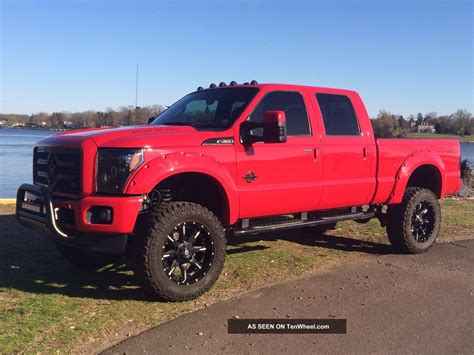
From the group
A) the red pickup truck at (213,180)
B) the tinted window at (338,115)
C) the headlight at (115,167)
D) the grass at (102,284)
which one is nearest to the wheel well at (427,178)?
the red pickup truck at (213,180)

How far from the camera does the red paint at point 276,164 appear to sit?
4.38m

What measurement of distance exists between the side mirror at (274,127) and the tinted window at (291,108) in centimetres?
50

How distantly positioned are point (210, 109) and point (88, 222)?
2.04 metres

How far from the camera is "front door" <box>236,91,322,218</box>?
514 centimetres

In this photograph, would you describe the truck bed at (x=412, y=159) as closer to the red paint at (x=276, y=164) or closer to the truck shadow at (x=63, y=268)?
the red paint at (x=276, y=164)

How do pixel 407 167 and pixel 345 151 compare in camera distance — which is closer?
pixel 345 151

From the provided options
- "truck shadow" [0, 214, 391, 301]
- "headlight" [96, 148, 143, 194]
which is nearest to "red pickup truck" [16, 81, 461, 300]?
"headlight" [96, 148, 143, 194]

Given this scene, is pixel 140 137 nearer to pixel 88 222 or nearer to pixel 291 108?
pixel 88 222

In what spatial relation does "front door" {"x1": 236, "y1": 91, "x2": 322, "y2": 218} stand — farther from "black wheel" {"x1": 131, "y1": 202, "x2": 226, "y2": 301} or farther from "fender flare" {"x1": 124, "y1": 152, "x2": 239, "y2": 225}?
"black wheel" {"x1": 131, "y1": 202, "x2": 226, "y2": 301}

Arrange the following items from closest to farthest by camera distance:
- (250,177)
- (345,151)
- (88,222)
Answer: (88,222), (250,177), (345,151)

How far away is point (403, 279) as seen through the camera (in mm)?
5559

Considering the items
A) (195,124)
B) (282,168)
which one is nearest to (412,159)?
(282,168)

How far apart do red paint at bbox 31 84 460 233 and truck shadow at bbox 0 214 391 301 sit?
84 cm

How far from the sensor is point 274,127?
16.3 ft
